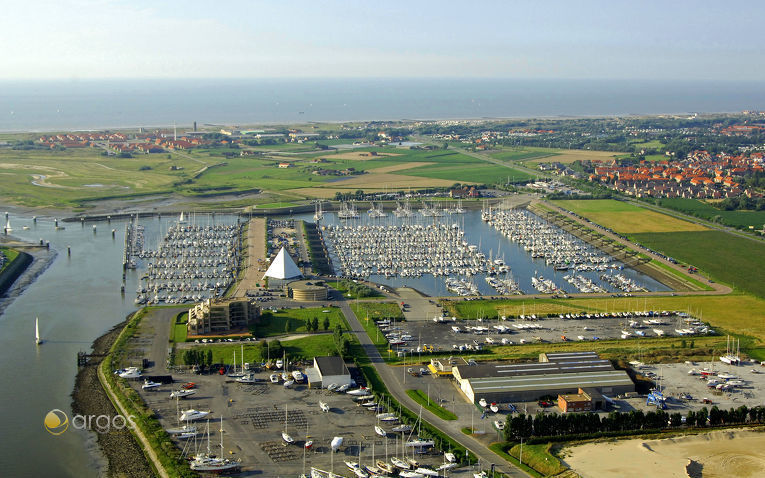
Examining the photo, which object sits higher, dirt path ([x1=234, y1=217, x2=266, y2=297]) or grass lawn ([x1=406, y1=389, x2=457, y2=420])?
dirt path ([x1=234, y1=217, x2=266, y2=297])

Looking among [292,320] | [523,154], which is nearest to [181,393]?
[292,320]

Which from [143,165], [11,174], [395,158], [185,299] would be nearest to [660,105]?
[395,158]

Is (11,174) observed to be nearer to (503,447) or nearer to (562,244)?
(562,244)

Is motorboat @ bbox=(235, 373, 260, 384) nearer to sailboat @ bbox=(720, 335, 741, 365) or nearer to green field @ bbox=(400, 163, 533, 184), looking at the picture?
sailboat @ bbox=(720, 335, 741, 365)

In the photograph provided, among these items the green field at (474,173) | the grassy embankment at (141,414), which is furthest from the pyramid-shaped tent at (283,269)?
the green field at (474,173)

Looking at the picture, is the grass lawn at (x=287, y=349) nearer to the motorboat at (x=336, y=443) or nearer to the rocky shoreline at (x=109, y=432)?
the rocky shoreline at (x=109, y=432)

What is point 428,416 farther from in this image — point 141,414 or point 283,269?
point 283,269

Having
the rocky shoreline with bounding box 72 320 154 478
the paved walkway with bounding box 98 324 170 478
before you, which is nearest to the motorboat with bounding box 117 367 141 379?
the paved walkway with bounding box 98 324 170 478
